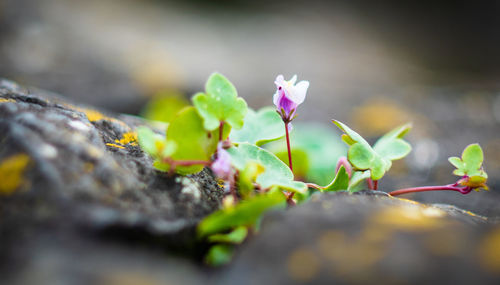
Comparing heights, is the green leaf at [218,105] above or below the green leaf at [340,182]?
above

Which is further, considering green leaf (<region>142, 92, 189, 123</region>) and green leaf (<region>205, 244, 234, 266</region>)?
green leaf (<region>142, 92, 189, 123</region>)

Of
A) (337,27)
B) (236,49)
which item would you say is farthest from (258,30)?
(337,27)

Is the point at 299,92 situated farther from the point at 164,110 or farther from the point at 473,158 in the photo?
the point at 164,110

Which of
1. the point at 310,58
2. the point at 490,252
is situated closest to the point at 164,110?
the point at 490,252

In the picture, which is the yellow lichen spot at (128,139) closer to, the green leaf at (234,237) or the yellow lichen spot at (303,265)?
the green leaf at (234,237)

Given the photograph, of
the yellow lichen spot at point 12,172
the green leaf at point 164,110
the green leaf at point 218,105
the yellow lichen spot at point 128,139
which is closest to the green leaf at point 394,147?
the green leaf at point 218,105

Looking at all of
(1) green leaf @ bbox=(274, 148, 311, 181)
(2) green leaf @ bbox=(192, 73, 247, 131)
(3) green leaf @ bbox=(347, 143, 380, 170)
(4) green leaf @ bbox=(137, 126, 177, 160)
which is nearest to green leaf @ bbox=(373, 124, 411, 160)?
(3) green leaf @ bbox=(347, 143, 380, 170)

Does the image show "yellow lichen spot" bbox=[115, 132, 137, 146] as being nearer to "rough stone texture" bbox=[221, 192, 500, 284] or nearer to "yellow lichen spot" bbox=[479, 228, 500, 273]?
"rough stone texture" bbox=[221, 192, 500, 284]
